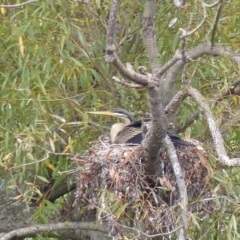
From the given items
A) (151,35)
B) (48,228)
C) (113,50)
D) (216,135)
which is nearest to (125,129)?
(151,35)

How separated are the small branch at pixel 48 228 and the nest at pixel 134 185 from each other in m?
0.79

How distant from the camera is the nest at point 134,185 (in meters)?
4.44

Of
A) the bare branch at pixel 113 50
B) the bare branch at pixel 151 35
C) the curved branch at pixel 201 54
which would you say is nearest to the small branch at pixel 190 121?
the curved branch at pixel 201 54

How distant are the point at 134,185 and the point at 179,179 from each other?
38 centimetres

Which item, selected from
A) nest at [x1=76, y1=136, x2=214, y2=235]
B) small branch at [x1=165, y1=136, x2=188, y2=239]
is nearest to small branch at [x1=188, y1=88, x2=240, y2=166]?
small branch at [x1=165, y1=136, x2=188, y2=239]

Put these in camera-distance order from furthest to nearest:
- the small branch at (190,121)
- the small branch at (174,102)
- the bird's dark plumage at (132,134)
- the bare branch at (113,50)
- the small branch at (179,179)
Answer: the small branch at (190,121) → the bird's dark plumage at (132,134) → the small branch at (174,102) → the small branch at (179,179) → the bare branch at (113,50)

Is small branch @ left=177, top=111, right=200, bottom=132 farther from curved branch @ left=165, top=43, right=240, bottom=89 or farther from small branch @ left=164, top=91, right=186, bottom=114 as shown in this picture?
small branch @ left=164, top=91, right=186, bottom=114

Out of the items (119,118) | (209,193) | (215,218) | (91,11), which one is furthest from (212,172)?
(91,11)

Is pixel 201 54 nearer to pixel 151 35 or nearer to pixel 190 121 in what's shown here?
pixel 151 35

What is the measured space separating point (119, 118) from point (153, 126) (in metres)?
1.34

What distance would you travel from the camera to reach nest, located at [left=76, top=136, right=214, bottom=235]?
4.44 meters

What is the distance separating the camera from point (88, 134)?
5551mm

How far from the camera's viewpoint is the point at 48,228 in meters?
5.69

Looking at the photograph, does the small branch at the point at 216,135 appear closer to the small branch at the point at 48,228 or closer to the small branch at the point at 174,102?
the small branch at the point at 174,102
